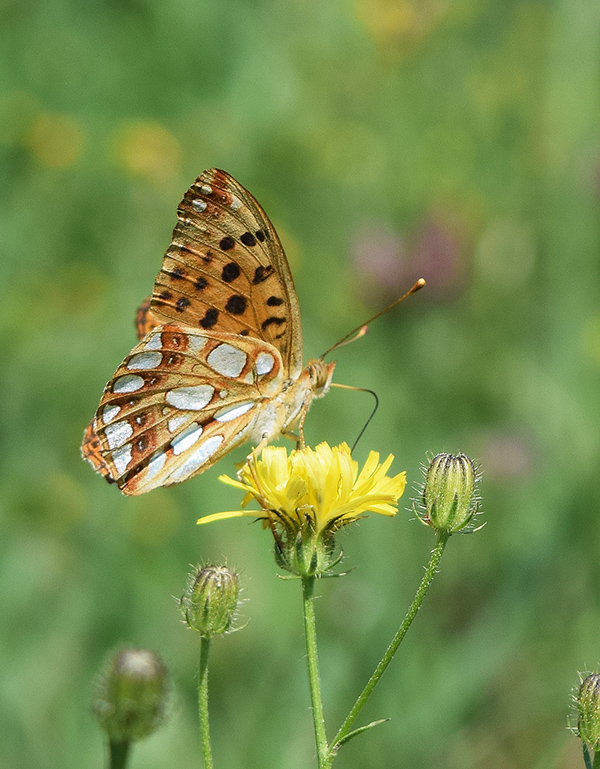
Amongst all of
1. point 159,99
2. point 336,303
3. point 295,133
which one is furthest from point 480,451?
point 159,99

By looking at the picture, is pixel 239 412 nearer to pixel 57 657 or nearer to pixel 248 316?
pixel 248 316

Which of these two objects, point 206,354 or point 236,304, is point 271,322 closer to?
point 236,304

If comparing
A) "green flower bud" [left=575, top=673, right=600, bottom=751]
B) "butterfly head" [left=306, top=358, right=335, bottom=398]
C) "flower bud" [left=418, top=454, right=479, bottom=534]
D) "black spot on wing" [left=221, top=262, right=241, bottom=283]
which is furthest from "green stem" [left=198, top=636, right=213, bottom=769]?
"black spot on wing" [left=221, top=262, right=241, bottom=283]

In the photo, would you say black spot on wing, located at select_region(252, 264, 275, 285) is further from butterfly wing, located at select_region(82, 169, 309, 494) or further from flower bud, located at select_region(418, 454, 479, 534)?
flower bud, located at select_region(418, 454, 479, 534)

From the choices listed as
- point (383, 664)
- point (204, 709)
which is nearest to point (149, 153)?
point (204, 709)

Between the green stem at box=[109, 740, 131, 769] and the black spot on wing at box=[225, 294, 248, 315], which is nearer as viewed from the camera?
the green stem at box=[109, 740, 131, 769]

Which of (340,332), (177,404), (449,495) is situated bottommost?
(449,495)

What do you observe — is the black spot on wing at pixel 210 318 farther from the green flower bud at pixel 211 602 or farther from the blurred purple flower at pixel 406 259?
the blurred purple flower at pixel 406 259
